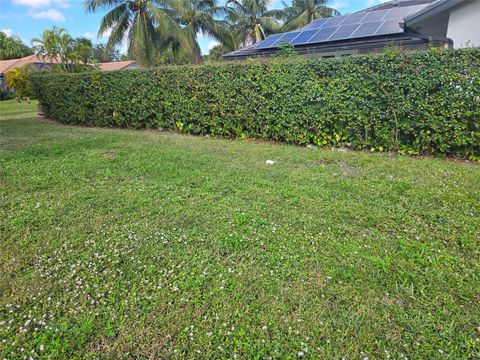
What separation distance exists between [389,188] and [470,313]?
Answer: 2.11 m

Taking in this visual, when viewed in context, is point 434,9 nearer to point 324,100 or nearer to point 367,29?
point 324,100

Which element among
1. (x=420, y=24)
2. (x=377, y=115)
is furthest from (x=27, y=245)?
(x=420, y=24)

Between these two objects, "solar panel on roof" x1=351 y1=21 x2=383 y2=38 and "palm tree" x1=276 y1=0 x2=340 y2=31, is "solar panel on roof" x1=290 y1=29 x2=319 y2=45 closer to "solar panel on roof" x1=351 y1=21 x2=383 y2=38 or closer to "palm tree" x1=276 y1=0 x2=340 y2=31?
"solar panel on roof" x1=351 y1=21 x2=383 y2=38

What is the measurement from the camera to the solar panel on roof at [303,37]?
11.2 metres

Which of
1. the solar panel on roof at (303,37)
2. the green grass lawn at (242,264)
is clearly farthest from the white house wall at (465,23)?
the solar panel on roof at (303,37)

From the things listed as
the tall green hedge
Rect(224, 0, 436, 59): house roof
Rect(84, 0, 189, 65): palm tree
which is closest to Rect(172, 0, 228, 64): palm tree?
Rect(84, 0, 189, 65): palm tree

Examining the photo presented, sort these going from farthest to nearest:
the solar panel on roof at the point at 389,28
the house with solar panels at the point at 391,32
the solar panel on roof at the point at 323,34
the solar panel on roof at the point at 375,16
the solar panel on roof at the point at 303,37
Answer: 1. the solar panel on roof at the point at 375,16
2. the solar panel on roof at the point at 303,37
3. the solar panel on roof at the point at 323,34
4. the solar panel on roof at the point at 389,28
5. the house with solar panels at the point at 391,32

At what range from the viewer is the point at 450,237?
2586 millimetres

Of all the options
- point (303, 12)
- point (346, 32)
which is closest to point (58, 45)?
point (346, 32)

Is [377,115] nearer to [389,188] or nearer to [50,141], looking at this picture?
[389,188]

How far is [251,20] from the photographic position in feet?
83.7

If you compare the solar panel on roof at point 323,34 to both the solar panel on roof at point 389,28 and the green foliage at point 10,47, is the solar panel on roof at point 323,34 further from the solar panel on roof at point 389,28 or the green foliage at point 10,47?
the green foliage at point 10,47

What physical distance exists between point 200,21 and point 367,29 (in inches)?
634

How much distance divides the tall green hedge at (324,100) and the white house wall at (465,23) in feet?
6.70
